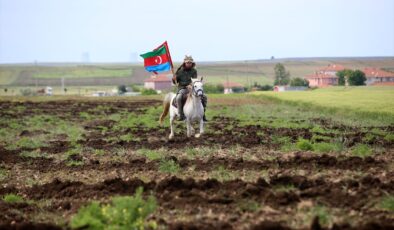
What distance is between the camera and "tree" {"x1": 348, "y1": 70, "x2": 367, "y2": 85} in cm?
10225

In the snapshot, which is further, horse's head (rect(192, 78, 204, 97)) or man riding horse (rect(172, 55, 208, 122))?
man riding horse (rect(172, 55, 208, 122))

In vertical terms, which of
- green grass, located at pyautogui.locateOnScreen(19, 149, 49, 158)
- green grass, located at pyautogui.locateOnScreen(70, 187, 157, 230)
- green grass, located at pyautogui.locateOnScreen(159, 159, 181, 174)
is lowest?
green grass, located at pyautogui.locateOnScreen(19, 149, 49, 158)

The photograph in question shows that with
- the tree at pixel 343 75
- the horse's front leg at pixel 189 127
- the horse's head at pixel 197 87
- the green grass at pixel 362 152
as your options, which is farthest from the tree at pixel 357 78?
the green grass at pixel 362 152

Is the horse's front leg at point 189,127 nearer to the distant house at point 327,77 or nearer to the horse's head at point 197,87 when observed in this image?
the horse's head at point 197,87

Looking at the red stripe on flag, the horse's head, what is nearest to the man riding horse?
the horse's head

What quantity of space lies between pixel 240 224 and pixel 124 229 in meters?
1.67

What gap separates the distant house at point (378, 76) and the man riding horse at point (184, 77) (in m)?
48.2

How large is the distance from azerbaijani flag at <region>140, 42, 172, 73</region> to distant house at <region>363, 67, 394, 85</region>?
1834 inches

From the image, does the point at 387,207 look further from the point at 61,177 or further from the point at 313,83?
the point at 313,83

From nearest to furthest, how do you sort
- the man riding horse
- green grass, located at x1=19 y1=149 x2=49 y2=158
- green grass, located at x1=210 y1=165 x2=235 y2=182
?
1. green grass, located at x1=210 y1=165 x2=235 y2=182
2. green grass, located at x1=19 y1=149 x2=49 y2=158
3. the man riding horse

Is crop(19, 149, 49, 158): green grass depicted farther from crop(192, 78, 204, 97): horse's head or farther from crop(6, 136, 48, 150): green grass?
crop(192, 78, 204, 97): horse's head

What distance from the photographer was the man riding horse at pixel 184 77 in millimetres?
22781

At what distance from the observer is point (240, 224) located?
30.0 ft

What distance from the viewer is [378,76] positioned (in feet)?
282
